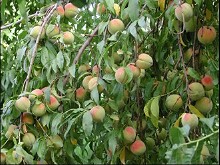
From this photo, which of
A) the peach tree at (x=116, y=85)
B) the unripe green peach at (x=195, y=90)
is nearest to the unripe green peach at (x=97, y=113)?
the peach tree at (x=116, y=85)

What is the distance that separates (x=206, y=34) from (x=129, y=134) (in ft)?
1.05

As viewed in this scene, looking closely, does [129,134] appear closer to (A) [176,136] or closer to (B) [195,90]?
(B) [195,90]

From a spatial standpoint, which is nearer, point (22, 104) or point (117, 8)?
point (22, 104)

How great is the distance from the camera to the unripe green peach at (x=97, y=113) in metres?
1.21

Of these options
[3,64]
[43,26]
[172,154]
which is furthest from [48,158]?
[3,64]

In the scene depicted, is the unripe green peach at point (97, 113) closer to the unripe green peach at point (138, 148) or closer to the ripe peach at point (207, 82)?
the unripe green peach at point (138, 148)

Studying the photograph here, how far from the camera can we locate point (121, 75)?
1.21 meters

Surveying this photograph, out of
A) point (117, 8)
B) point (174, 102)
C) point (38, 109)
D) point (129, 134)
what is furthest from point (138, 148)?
point (117, 8)

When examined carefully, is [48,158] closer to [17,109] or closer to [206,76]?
[17,109]

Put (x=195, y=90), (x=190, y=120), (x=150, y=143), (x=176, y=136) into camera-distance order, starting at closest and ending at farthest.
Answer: (x=176, y=136), (x=190, y=120), (x=195, y=90), (x=150, y=143)

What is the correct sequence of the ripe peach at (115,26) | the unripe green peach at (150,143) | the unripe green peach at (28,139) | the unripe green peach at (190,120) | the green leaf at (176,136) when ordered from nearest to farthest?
the green leaf at (176,136)
the unripe green peach at (190,120)
the unripe green peach at (28,139)
the ripe peach at (115,26)
the unripe green peach at (150,143)

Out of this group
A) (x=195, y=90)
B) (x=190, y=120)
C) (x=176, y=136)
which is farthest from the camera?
(x=195, y=90)

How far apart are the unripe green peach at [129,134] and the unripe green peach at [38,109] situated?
0.22 m

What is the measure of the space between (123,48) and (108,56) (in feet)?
0.20
